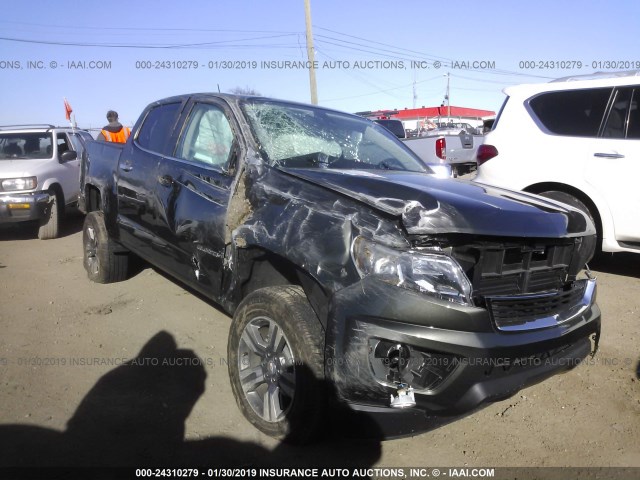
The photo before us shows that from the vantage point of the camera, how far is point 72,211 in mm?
10289

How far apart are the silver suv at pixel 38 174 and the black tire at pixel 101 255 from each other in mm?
2394

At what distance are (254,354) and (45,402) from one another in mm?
1383

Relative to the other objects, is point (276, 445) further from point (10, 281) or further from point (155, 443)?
point (10, 281)

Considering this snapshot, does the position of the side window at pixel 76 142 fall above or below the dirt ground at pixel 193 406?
above

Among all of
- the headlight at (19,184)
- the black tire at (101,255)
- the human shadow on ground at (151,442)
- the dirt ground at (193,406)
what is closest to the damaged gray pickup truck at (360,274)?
the human shadow on ground at (151,442)

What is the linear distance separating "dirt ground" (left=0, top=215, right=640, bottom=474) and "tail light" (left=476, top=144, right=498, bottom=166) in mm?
1860

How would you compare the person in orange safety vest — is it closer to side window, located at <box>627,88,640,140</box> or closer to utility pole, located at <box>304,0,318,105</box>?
side window, located at <box>627,88,640,140</box>

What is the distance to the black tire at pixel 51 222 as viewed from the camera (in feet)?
26.0

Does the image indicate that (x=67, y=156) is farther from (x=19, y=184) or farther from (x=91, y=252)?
(x=91, y=252)

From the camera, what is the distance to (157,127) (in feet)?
14.2

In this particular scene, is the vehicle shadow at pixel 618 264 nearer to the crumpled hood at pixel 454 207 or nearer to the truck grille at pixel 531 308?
the crumpled hood at pixel 454 207

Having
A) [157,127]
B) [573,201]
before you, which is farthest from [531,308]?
[157,127]

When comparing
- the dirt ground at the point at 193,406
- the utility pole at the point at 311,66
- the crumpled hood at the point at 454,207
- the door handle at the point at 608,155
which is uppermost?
the utility pole at the point at 311,66

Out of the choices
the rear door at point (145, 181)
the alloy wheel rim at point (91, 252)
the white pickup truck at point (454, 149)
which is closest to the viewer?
the rear door at point (145, 181)
